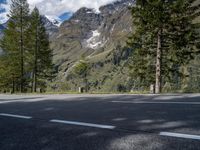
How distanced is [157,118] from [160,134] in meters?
1.33

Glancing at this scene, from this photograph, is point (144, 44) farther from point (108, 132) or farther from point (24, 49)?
point (108, 132)

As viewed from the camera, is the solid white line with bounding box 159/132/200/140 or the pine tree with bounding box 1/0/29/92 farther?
the pine tree with bounding box 1/0/29/92

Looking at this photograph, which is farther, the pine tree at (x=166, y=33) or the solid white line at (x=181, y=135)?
the pine tree at (x=166, y=33)

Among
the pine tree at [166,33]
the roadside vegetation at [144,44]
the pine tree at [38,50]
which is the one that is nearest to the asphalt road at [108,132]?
the roadside vegetation at [144,44]

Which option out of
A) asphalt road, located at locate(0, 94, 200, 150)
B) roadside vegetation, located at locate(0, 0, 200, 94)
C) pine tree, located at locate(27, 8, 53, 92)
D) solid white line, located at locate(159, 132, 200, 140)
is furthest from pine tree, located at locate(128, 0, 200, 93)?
solid white line, located at locate(159, 132, 200, 140)

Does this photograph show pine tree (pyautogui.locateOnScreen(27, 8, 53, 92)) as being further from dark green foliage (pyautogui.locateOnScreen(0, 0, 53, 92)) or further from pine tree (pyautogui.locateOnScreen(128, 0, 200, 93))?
pine tree (pyautogui.locateOnScreen(128, 0, 200, 93))

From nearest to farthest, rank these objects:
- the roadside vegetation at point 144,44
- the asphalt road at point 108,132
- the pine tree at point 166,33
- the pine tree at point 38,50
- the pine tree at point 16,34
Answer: the asphalt road at point 108,132 → the pine tree at point 166,33 → the roadside vegetation at point 144,44 → the pine tree at point 16,34 → the pine tree at point 38,50

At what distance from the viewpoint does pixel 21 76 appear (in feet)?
105

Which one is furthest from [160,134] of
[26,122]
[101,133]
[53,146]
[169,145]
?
[26,122]

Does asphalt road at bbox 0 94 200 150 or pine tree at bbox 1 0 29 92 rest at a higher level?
pine tree at bbox 1 0 29 92

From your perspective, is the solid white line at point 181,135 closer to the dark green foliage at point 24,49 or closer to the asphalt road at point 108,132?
the asphalt road at point 108,132

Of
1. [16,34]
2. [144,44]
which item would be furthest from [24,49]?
[144,44]

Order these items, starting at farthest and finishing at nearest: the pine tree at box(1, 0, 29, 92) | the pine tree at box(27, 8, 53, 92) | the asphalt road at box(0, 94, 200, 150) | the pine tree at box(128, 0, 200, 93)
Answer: the pine tree at box(27, 8, 53, 92) → the pine tree at box(1, 0, 29, 92) → the pine tree at box(128, 0, 200, 93) → the asphalt road at box(0, 94, 200, 150)

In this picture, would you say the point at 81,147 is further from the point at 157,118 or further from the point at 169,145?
the point at 157,118
